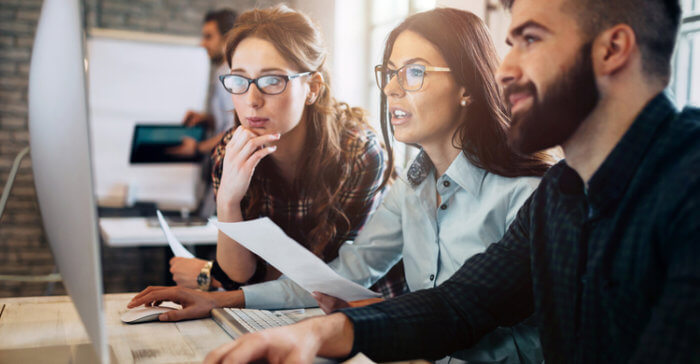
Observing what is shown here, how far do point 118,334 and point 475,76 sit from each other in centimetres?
74

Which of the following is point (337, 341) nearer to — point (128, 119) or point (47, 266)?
point (128, 119)

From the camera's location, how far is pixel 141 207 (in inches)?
151

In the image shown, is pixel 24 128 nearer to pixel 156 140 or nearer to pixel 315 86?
pixel 156 140

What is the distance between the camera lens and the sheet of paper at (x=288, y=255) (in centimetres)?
85

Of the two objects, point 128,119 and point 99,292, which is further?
point 128,119

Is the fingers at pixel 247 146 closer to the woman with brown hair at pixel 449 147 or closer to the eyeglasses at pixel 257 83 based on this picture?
the eyeglasses at pixel 257 83

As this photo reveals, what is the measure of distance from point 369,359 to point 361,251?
487 millimetres

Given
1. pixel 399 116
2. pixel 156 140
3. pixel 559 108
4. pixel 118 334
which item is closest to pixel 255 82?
pixel 399 116

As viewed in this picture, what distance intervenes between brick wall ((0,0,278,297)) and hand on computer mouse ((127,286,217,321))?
8.75 feet

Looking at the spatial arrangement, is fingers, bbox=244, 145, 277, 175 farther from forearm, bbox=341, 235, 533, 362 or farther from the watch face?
forearm, bbox=341, 235, 533, 362

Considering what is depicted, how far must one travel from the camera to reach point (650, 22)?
0.62m

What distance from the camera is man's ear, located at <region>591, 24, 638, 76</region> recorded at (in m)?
0.62

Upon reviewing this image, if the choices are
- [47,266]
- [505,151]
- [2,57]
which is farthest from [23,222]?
[505,151]

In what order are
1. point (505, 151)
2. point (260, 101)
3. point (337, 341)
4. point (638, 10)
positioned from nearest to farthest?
1. point (638, 10)
2. point (337, 341)
3. point (505, 151)
4. point (260, 101)
